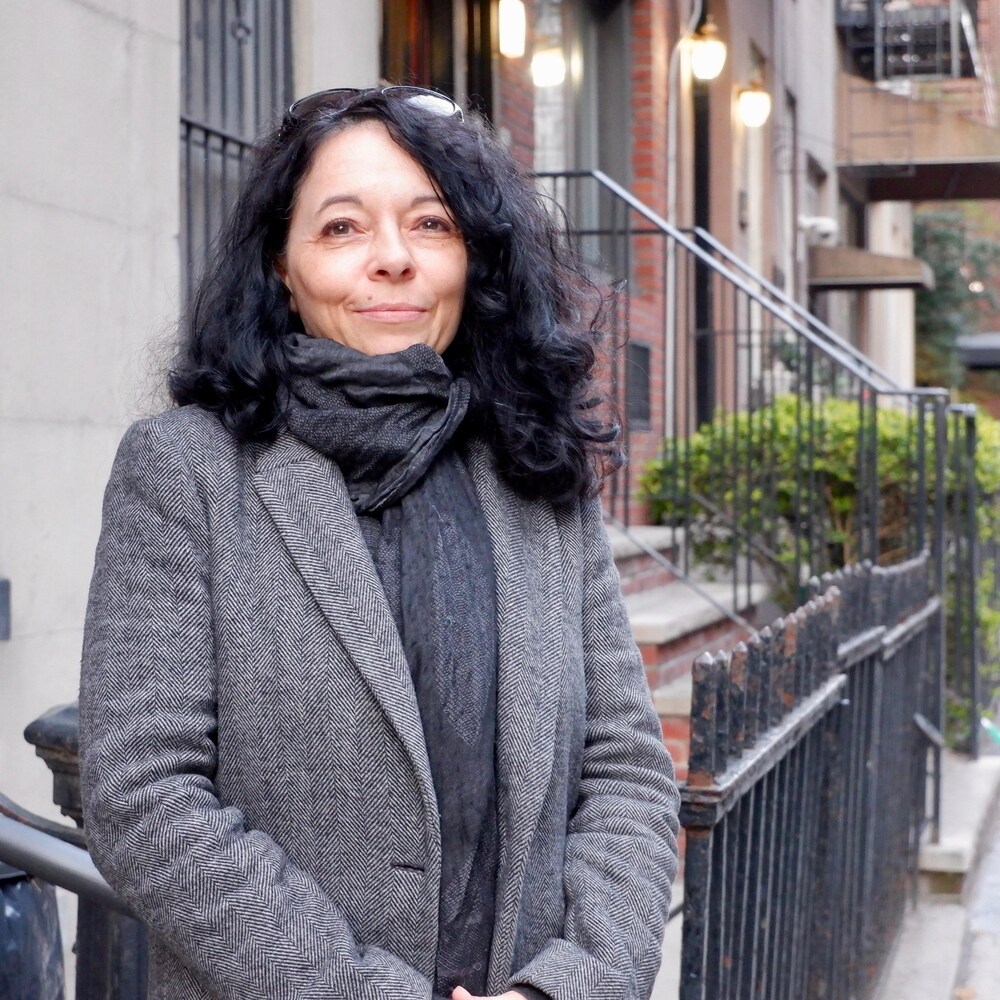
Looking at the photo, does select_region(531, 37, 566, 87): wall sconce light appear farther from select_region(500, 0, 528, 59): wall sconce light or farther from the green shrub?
the green shrub

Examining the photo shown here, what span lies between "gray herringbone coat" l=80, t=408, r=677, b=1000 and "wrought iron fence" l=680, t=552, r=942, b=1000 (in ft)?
2.00

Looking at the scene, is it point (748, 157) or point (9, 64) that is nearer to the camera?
point (9, 64)

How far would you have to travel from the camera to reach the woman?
151 centimetres

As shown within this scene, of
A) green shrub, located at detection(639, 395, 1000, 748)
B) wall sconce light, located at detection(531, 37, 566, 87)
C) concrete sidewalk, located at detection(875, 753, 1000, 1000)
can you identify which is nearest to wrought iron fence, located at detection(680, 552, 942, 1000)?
concrete sidewalk, located at detection(875, 753, 1000, 1000)

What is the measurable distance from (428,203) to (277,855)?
755mm

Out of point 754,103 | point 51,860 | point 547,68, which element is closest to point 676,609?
point 547,68

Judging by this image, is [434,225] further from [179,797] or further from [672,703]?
[672,703]

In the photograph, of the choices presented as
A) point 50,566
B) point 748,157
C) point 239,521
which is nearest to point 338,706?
point 239,521

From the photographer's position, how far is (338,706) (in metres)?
1.56

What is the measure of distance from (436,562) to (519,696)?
0.56 ft

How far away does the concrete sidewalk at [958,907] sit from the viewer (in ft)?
15.2

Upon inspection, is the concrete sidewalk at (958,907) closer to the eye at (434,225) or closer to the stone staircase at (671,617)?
the stone staircase at (671,617)

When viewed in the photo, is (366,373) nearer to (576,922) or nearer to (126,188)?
(576,922)

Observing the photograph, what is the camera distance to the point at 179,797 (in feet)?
4.89
